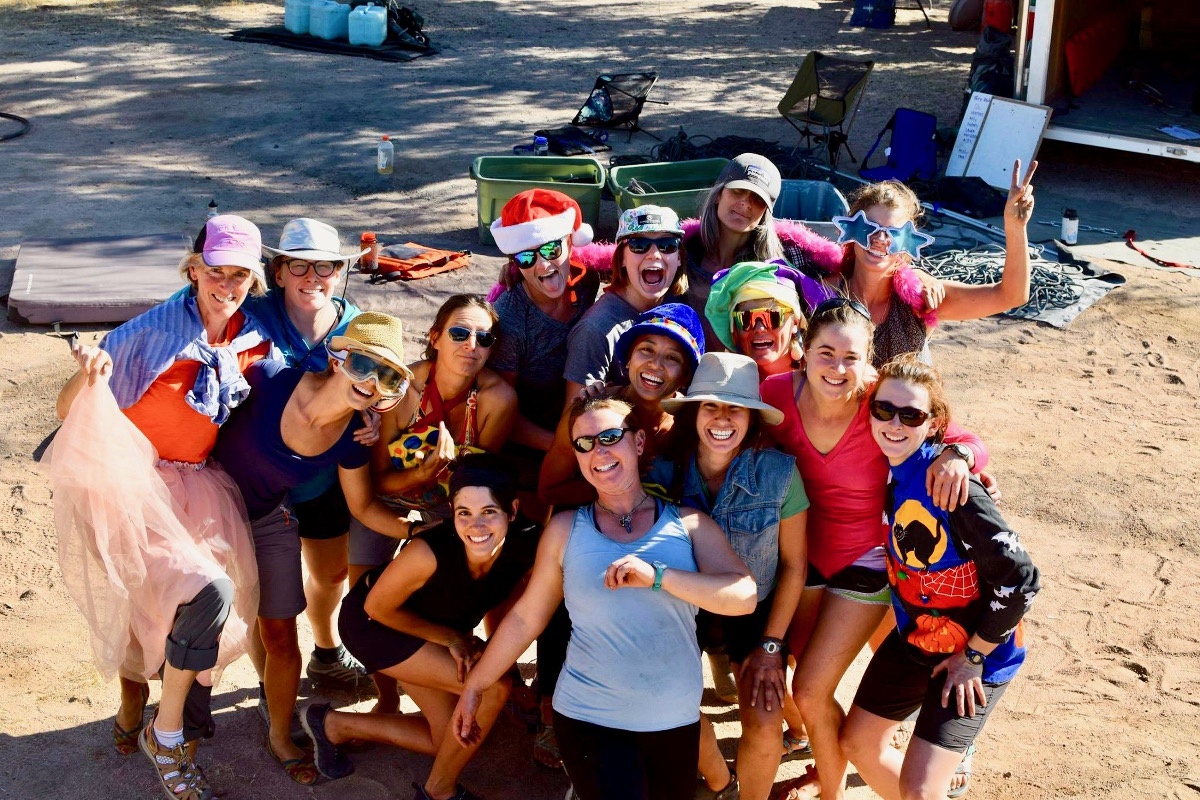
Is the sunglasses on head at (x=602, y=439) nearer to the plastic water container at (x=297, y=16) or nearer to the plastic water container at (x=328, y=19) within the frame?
the plastic water container at (x=328, y=19)

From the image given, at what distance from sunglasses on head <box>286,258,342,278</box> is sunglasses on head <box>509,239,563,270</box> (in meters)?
0.77

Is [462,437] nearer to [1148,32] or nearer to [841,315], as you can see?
[841,315]

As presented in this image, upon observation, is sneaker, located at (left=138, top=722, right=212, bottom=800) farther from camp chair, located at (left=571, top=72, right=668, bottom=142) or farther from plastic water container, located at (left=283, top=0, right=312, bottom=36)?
plastic water container, located at (left=283, top=0, right=312, bottom=36)

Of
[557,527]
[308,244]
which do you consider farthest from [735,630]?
[308,244]

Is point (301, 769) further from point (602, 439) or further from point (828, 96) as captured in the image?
point (828, 96)

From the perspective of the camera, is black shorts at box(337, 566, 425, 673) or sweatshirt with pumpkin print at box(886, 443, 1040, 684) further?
black shorts at box(337, 566, 425, 673)

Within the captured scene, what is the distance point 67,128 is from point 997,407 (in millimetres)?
10183

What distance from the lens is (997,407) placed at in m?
7.57

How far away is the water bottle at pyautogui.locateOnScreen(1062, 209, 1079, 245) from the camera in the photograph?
33.3 feet

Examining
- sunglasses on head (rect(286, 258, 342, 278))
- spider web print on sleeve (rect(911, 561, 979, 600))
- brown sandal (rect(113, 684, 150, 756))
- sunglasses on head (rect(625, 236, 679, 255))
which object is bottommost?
brown sandal (rect(113, 684, 150, 756))

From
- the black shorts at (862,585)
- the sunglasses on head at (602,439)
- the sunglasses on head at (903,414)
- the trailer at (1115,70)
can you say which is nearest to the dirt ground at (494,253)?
the trailer at (1115,70)

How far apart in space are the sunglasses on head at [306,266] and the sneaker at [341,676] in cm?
161

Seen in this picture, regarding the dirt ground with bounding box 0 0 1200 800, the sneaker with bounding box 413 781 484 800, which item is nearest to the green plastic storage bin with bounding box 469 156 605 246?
the dirt ground with bounding box 0 0 1200 800

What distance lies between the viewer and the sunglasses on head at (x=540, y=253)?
15.2ft
